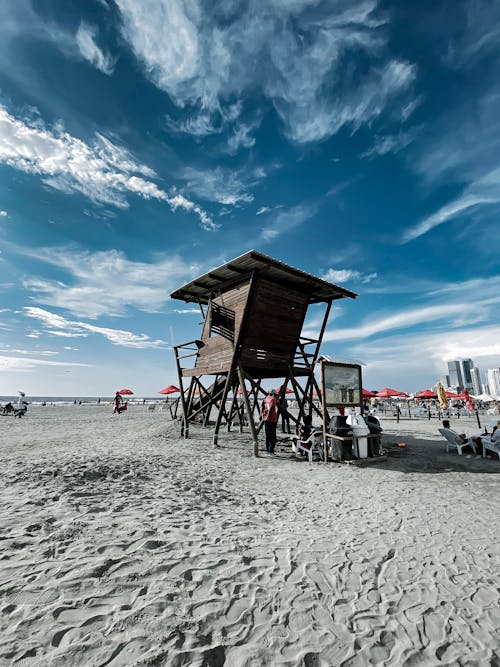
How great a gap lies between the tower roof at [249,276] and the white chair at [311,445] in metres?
6.28

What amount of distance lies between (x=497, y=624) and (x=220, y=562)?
2838 mm

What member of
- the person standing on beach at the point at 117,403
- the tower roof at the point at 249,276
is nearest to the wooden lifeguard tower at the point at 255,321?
the tower roof at the point at 249,276

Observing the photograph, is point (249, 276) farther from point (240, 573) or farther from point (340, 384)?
point (240, 573)

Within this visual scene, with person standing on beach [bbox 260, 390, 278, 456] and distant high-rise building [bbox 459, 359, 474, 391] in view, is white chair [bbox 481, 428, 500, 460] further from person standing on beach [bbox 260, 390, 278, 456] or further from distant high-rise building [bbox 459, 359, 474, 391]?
distant high-rise building [bbox 459, 359, 474, 391]

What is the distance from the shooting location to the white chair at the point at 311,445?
420 inches

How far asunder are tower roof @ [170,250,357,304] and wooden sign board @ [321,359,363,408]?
412cm

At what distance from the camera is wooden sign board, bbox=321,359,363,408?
35.1ft

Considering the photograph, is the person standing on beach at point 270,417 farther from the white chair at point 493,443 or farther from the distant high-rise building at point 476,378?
the distant high-rise building at point 476,378

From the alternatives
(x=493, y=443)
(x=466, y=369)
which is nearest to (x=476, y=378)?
(x=466, y=369)

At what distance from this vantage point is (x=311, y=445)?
421 inches

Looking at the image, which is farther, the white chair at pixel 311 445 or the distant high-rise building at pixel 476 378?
the distant high-rise building at pixel 476 378

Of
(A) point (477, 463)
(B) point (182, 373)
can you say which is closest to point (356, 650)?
(A) point (477, 463)

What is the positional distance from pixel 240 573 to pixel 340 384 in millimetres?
8195

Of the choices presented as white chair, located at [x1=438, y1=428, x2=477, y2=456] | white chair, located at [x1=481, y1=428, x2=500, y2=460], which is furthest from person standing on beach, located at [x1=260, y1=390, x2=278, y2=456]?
white chair, located at [x1=481, y1=428, x2=500, y2=460]
